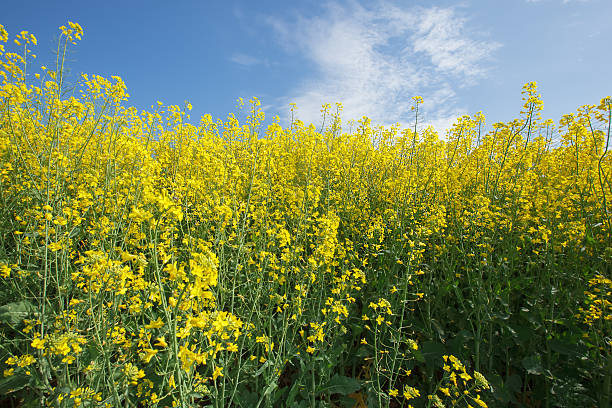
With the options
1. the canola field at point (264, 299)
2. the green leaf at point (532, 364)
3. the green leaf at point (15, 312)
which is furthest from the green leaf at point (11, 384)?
the green leaf at point (532, 364)

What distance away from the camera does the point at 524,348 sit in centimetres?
263

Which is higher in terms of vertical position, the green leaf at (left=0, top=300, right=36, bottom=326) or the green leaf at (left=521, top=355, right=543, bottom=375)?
the green leaf at (left=0, top=300, right=36, bottom=326)

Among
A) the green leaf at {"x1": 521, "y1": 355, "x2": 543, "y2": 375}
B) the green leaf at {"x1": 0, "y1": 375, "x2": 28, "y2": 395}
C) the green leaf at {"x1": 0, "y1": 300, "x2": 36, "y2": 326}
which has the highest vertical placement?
the green leaf at {"x1": 0, "y1": 300, "x2": 36, "y2": 326}

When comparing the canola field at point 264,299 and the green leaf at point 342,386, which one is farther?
the green leaf at point 342,386

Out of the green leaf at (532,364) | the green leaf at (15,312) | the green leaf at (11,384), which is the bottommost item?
the green leaf at (11,384)

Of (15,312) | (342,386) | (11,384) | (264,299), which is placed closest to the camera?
(11,384)

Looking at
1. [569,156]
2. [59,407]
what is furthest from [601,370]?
[59,407]

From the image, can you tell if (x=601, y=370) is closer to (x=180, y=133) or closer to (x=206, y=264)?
(x=206, y=264)

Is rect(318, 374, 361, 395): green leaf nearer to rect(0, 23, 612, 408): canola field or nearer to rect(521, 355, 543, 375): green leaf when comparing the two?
rect(0, 23, 612, 408): canola field

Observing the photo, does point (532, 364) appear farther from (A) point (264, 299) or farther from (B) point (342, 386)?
(A) point (264, 299)

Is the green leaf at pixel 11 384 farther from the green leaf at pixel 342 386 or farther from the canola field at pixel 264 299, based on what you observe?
the green leaf at pixel 342 386

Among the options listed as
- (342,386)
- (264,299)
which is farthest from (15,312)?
(342,386)

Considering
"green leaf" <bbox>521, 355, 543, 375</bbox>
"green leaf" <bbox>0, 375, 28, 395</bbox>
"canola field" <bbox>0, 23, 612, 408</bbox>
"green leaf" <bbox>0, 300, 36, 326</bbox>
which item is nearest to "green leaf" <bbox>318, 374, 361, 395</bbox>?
"canola field" <bbox>0, 23, 612, 408</bbox>

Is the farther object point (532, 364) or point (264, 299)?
point (264, 299)
